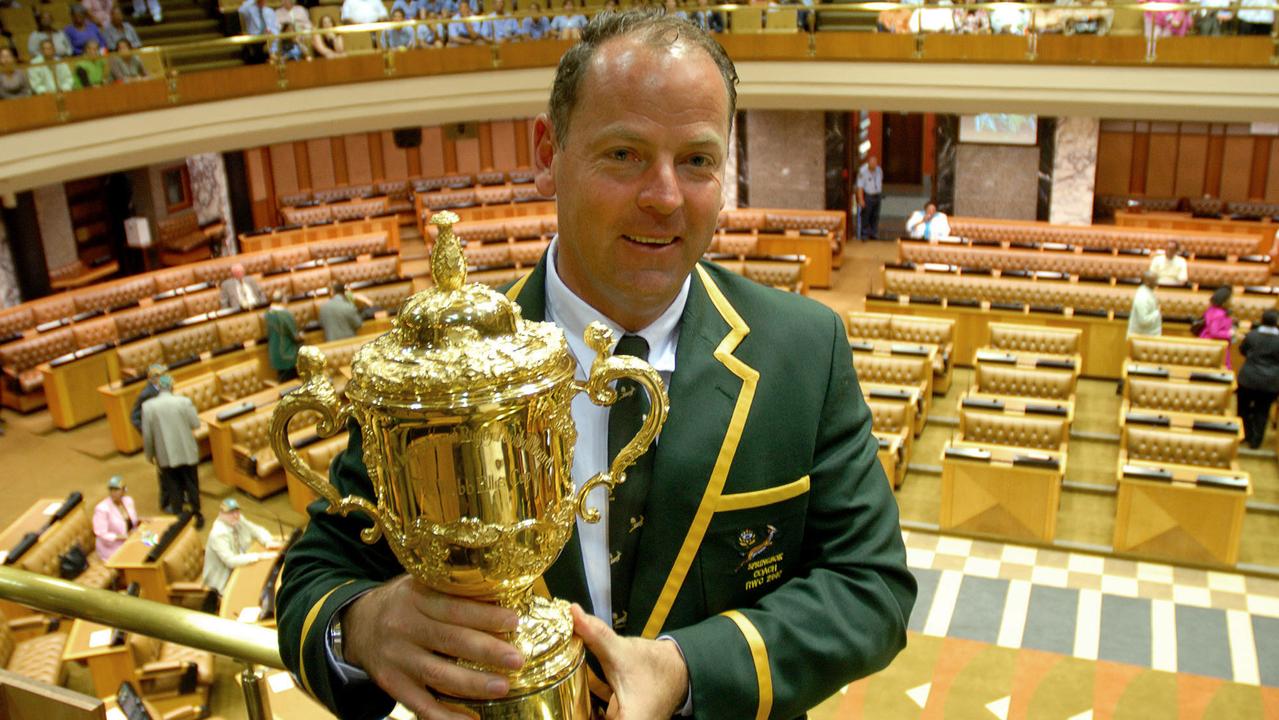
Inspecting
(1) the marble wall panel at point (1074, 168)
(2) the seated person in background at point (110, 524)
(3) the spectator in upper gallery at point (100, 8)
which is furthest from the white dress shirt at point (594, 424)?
(1) the marble wall panel at point (1074, 168)

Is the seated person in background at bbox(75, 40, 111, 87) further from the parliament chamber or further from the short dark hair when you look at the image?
the short dark hair

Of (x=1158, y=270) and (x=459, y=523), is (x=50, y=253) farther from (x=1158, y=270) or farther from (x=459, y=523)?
(x=459, y=523)

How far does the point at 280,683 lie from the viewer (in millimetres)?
6219

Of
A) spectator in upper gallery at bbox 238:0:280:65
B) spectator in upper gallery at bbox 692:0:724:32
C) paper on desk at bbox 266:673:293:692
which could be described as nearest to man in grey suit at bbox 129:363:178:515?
paper on desk at bbox 266:673:293:692

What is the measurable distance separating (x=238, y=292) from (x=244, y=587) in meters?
6.05

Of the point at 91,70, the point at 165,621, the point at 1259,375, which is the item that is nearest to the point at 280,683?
the point at 165,621

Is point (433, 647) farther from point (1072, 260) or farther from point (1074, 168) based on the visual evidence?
point (1074, 168)

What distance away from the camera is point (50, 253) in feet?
49.9

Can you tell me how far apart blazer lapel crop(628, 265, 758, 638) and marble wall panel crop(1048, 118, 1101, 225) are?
53.8 feet

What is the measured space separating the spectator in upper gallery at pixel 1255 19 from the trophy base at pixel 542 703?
493 inches

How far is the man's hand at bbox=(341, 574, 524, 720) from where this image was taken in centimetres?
119

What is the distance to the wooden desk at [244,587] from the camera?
708 cm

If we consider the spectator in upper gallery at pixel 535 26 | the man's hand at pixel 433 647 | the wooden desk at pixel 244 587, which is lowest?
the wooden desk at pixel 244 587

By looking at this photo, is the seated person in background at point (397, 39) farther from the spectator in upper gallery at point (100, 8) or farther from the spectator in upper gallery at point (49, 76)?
the spectator in upper gallery at point (49, 76)
